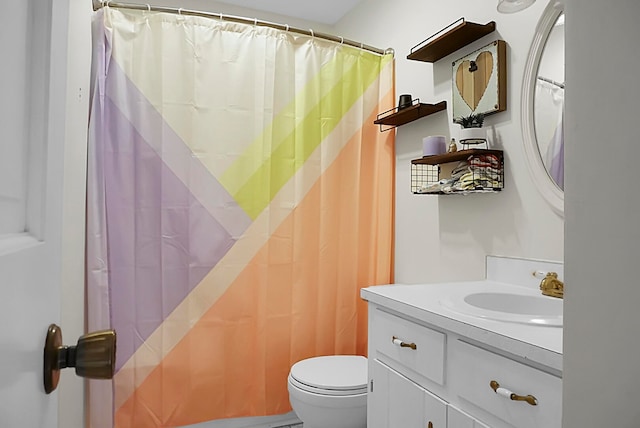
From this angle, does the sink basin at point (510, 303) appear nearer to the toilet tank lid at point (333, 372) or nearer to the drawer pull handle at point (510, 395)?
the drawer pull handle at point (510, 395)

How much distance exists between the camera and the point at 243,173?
228cm

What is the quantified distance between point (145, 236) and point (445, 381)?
1554 mm

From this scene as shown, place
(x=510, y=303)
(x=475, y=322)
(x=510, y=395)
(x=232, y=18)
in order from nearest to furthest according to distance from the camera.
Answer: (x=510, y=395) → (x=475, y=322) → (x=510, y=303) → (x=232, y=18)

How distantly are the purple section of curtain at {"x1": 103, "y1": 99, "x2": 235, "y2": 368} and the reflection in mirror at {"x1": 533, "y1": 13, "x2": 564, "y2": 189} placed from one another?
5.09 feet

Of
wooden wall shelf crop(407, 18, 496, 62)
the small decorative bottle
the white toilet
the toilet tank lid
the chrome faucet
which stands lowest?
the white toilet

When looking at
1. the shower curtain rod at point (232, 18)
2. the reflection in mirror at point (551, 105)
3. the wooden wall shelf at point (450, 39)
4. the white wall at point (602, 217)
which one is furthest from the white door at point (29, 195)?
the shower curtain rod at point (232, 18)

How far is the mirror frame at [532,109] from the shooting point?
1.56 metres

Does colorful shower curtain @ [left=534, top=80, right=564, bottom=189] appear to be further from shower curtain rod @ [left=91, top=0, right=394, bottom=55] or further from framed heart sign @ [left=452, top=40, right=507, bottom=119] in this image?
shower curtain rod @ [left=91, top=0, right=394, bottom=55]

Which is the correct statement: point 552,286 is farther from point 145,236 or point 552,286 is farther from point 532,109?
point 145,236

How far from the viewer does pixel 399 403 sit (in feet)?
4.78

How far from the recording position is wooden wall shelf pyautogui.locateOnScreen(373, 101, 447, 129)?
2.11 metres

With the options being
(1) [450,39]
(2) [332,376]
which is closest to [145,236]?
(2) [332,376]

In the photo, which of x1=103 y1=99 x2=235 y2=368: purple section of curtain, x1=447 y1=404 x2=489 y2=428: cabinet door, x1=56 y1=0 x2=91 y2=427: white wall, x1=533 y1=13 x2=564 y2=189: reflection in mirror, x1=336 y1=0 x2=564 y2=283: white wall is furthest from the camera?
x1=103 y1=99 x2=235 y2=368: purple section of curtain

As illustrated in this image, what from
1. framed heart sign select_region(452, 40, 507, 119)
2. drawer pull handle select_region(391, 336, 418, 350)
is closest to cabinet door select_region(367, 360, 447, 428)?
drawer pull handle select_region(391, 336, 418, 350)
